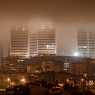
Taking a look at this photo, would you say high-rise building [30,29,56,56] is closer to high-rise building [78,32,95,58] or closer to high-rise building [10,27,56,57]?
high-rise building [10,27,56,57]

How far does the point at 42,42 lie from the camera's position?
1.64m

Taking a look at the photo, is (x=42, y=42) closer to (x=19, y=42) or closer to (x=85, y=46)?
(x=19, y=42)

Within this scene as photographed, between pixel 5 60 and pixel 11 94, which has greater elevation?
pixel 5 60

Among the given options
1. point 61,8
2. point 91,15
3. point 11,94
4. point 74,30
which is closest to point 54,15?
point 61,8

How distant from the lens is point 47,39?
1.64 meters

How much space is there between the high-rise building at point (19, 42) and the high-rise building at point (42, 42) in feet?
0.17

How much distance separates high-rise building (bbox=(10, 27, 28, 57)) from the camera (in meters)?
1.62

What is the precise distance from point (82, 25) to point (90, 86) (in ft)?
1.74

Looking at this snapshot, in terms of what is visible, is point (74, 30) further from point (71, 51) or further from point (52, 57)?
point (52, 57)

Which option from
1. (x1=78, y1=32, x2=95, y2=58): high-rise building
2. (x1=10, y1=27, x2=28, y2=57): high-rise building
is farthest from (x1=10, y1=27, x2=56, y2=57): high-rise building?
(x1=78, y1=32, x2=95, y2=58): high-rise building

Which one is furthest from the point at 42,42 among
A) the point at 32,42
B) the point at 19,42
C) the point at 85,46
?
the point at 85,46

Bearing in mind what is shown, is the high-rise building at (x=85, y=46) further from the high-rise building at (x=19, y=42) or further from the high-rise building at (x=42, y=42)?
the high-rise building at (x=19, y=42)

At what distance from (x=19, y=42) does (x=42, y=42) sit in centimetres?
Result: 20

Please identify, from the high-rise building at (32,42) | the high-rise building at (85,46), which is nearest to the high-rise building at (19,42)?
the high-rise building at (32,42)
